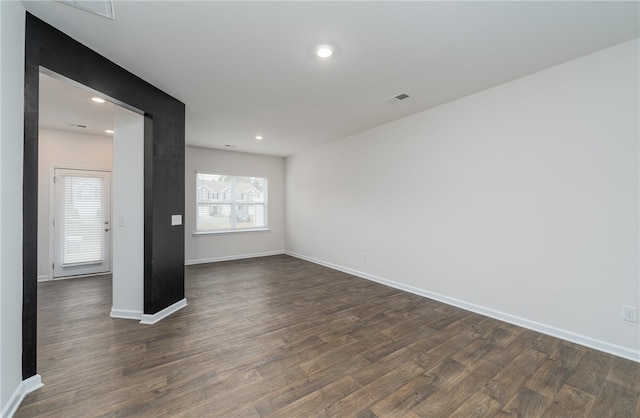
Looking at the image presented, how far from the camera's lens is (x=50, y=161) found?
177 inches

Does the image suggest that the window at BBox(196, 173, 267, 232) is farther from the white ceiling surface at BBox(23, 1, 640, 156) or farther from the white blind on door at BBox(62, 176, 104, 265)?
the white ceiling surface at BBox(23, 1, 640, 156)

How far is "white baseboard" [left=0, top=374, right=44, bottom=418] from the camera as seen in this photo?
1.55 m

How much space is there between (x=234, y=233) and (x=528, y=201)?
555cm

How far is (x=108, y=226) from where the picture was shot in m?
4.91

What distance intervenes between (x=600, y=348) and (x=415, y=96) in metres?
3.06

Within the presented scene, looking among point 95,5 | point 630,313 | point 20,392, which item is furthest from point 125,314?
point 630,313

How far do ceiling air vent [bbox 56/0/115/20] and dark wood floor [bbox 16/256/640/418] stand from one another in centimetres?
258

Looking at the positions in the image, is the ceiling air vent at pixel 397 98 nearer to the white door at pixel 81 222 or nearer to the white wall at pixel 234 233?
the white wall at pixel 234 233

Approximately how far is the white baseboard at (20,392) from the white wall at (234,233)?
3.88 metres

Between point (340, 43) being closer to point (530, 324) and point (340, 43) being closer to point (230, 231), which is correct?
point (530, 324)

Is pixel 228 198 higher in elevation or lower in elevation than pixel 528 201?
higher

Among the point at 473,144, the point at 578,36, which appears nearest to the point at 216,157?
the point at 473,144

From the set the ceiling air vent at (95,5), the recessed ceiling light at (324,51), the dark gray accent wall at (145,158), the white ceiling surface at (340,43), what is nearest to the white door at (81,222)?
the dark gray accent wall at (145,158)

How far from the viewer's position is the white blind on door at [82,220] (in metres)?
4.59
